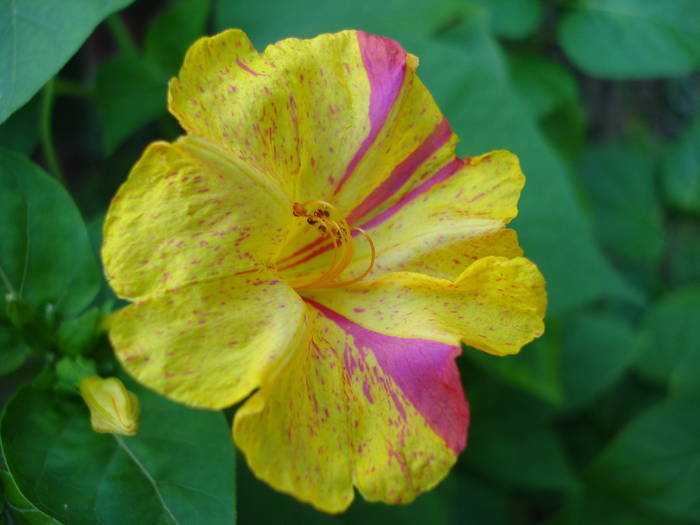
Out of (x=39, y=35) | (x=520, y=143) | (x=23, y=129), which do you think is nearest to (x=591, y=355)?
(x=520, y=143)

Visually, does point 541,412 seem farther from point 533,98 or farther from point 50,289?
point 50,289

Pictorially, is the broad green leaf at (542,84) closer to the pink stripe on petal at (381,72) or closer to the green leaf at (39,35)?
the pink stripe on petal at (381,72)

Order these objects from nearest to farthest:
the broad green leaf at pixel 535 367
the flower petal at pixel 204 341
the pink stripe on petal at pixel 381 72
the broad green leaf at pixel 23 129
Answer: the flower petal at pixel 204 341, the pink stripe on petal at pixel 381 72, the broad green leaf at pixel 23 129, the broad green leaf at pixel 535 367

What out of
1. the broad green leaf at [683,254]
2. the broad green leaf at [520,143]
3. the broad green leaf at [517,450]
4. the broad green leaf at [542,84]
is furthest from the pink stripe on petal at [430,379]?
the broad green leaf at [683,254]

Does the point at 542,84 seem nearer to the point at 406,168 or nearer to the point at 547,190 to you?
the point at 547,190

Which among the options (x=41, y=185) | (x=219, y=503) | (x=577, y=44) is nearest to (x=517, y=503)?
(x=577, y=44)

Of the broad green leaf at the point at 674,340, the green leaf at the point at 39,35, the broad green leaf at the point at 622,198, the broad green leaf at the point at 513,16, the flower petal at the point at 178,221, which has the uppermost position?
the green leaf at the point at 39,35
